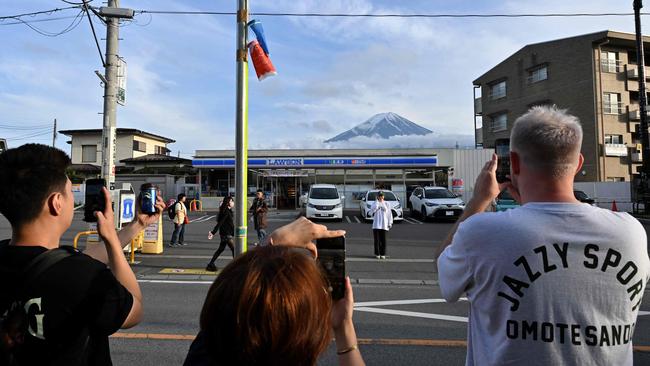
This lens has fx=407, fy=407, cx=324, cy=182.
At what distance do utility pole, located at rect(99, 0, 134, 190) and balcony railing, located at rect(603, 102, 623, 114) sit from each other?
3539cm

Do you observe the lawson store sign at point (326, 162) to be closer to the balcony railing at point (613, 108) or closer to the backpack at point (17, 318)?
the balcony railing at point (613, 108)

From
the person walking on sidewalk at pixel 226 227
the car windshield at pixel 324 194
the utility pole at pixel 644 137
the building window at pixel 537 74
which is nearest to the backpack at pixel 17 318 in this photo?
the person walking on sidewalk at pixel 226 227

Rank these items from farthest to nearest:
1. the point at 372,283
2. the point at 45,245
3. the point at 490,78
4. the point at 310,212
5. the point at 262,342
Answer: the point at 490,78
the point at 310,212
the point at 372,283
the point at 45,245
the point at 262,342

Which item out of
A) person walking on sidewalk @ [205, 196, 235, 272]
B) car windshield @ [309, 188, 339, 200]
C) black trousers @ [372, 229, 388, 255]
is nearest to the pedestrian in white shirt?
black trousers @ [372, 229, 388, 255]

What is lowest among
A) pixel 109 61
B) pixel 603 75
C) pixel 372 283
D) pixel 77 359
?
pixel 372 283

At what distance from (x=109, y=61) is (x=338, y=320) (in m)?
11.7

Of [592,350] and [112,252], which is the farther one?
[112,252]

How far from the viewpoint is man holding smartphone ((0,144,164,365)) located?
4.65ft

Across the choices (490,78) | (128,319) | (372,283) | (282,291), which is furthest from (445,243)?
(490,78)

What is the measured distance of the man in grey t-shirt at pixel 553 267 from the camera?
1.44m

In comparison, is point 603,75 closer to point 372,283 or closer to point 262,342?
point 372,283

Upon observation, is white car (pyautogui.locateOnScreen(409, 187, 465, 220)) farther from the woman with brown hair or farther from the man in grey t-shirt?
the woman with brown hair

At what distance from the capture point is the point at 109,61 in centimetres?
1078

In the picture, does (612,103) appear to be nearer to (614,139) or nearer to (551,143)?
(614,139)
